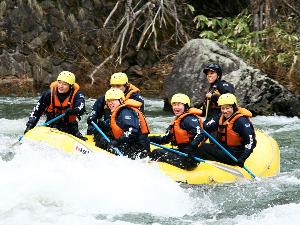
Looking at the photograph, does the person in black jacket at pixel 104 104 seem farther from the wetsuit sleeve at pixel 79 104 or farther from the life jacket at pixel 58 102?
the life jacket at pixel 58 102

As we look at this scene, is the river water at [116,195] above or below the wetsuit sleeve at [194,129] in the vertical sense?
below

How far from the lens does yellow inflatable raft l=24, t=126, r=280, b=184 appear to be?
8.12 meters

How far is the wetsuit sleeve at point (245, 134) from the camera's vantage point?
834 centimetres

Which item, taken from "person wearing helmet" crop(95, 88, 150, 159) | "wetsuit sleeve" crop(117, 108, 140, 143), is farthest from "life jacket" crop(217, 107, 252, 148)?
"wetsuit sleeve" crop(117, 108, 140, 143)

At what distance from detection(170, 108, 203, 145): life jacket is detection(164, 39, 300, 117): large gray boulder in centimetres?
551

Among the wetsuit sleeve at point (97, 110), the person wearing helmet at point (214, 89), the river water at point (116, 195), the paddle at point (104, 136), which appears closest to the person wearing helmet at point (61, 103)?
the wetsuit sleeve at point (97, 110)

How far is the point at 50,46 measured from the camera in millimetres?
17688

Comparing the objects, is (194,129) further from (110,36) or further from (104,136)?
(110,36)

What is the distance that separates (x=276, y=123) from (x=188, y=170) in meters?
5.21

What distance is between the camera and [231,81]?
45.9 ft

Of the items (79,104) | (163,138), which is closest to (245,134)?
(163,138)

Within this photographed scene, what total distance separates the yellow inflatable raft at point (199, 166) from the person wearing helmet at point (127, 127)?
292 mm

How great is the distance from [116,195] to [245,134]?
2.03 m

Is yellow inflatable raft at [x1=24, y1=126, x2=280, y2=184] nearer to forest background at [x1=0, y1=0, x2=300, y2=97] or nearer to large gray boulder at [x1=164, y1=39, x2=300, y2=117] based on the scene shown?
large gray boulder at [x1=164, y1=39, x2=300, y2=117]
